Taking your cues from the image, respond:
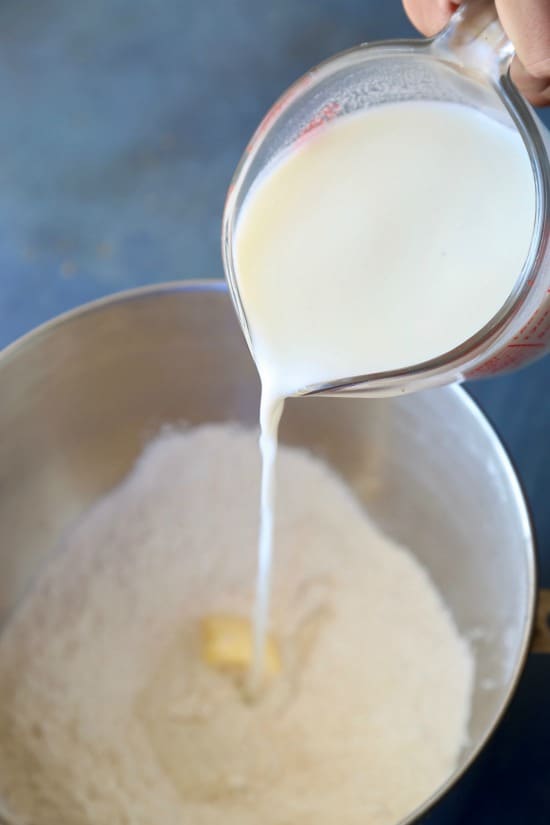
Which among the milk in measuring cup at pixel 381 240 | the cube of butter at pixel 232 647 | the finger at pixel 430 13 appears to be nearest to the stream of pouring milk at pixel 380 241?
the milk in measuring cup at pixel 381 240

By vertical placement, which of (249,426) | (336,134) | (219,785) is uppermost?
(336,134)

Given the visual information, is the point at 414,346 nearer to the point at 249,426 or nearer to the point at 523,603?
the point at 523,603

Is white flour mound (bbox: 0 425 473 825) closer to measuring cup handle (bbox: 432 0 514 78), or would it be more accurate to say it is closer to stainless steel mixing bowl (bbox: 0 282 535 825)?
stainless steel mixing bowl (bbox: 0 282 535 825)

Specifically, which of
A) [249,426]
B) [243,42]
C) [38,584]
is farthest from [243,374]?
[243,42]

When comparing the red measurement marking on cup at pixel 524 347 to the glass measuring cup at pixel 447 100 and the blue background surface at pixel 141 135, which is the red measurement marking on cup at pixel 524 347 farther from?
the blue background surface at pixel 141 135

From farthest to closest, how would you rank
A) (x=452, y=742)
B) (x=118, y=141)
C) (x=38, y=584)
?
(x=118, y=141), (x=38, y=584), (x=452, y=742)

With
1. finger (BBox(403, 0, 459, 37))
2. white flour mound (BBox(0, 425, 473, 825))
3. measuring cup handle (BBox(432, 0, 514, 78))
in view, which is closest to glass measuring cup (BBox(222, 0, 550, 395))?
measuring cup handle (BBox(432, 0, 514, 78))

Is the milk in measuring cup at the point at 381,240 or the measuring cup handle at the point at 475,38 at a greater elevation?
the measuring cup handle at the point at 475,38
